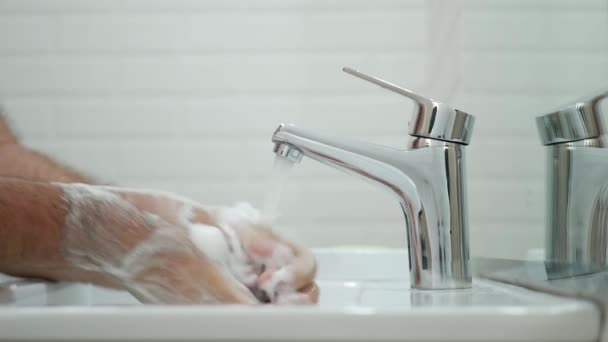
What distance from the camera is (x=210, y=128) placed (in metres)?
0.93

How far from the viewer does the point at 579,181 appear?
19.6 inches

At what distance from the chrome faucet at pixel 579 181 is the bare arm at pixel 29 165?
403 millimetres

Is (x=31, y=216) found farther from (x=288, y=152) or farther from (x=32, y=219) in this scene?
(x=288, y=152)

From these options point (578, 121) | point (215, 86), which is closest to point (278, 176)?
point (578, 121)

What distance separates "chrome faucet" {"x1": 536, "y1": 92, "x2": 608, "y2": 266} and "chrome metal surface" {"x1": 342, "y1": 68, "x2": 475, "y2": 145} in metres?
0.07

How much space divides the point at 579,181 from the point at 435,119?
0.40ft

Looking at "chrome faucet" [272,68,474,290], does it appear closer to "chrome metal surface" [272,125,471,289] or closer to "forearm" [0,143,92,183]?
"chrome metal surface" [272,125,471,289]

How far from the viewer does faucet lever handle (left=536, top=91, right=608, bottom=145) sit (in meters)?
0.47

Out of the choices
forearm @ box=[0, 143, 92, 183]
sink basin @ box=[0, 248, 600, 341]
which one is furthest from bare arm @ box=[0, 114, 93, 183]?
sink basin @ box=[0, 248, 600, 341]

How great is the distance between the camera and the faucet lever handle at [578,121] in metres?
0.47

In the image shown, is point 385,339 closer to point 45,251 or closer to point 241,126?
point 45,251

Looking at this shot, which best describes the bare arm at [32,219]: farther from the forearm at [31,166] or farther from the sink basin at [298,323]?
the sink basin at [298,323]

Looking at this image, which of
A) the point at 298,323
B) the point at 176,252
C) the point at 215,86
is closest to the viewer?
the point at 298,323

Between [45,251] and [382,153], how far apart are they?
10.5 inches
